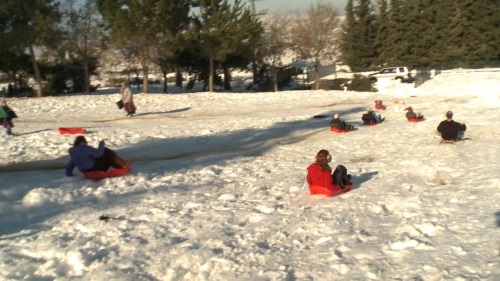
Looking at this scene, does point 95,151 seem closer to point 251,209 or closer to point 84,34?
point 251,209

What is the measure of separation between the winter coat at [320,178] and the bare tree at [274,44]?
1407 inches

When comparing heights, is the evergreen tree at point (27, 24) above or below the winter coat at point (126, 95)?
above

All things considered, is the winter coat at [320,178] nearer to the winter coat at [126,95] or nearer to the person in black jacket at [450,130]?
the person in black jacket at [450,130]

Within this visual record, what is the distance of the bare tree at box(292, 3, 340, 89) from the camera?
165ft

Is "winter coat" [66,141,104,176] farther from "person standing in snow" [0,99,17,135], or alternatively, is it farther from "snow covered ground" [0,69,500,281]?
"person standing in snow" [0,99,17,135]

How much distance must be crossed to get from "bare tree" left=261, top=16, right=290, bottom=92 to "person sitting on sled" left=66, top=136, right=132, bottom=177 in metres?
34.6

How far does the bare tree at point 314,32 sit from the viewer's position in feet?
165

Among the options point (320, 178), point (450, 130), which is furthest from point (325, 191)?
point (450, 130)

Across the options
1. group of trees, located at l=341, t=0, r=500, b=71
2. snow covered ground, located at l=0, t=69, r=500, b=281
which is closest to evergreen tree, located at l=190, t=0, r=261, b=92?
group of trees, located at l=341, t=0, r=500, b=71

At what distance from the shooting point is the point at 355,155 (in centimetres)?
1323

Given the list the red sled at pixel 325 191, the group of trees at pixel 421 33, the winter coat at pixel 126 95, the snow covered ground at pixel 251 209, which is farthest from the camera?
the group of trees at pixel 421 33

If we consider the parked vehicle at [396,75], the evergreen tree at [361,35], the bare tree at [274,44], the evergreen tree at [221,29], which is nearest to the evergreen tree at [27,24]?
the evergreen tree at [221,29]

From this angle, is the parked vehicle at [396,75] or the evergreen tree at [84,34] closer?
the evergreen tree at [84,34]

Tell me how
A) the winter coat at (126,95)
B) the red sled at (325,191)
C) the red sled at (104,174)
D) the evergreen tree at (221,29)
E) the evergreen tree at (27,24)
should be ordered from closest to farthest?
1. the red sled at (325,191)
2. the red sled at (104,174)
3. the winter coat at (126,95)
4. the evergreen tree at (27,24)
5. the evergreen tree at (221,29)
